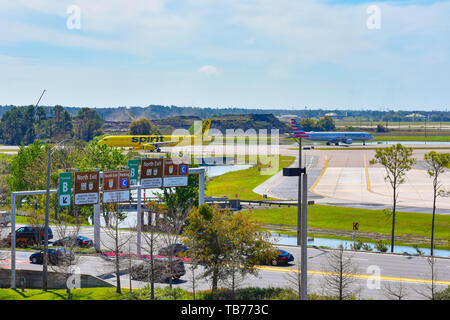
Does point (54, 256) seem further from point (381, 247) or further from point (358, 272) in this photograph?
point (381, 247)

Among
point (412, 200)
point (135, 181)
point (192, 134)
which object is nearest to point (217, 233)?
point (135, 181)

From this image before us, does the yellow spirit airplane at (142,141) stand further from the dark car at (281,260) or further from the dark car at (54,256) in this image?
the dark car at (281,260)

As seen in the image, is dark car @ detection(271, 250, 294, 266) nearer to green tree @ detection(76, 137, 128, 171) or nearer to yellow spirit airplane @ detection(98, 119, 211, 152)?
green tree @ detection(76, 137, 128, 171)

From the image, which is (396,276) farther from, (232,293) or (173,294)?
(173,294)

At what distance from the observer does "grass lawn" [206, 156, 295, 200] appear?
80.8 m

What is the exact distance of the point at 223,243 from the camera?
30203mm

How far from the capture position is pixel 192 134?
15238 cm

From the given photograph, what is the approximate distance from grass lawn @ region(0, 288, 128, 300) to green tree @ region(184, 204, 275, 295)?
5333 millimetres

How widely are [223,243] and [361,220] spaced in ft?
110

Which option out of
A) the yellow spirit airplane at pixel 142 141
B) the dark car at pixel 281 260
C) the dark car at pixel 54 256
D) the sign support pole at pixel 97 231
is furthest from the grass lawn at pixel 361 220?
the yellow spirit airplane at pixel 142 141

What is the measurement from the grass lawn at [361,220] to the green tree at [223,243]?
2714 cm

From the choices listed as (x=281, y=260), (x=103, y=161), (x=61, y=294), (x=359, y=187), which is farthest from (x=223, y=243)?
(x=359, y=187)

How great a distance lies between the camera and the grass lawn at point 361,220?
5438cm

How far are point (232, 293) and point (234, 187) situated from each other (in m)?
59.2
